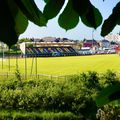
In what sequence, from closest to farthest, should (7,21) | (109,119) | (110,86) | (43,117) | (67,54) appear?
(7,21) < (110,86) < (109,119) < (43,117) < (67,54)

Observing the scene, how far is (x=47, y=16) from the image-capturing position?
64cm

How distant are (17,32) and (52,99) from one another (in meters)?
10.5

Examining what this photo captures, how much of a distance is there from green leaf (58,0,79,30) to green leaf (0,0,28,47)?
0.33 feet

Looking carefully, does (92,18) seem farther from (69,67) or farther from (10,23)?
(69,67)

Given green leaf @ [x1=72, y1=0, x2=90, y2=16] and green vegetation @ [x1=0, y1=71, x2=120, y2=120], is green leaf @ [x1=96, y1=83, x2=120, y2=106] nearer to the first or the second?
green leaf @ [x1=72, y1=0, x2=90, y2=16]

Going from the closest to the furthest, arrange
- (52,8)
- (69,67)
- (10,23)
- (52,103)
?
1. (10,23)
2. (52,8)
3. (52,103)
4. (69,67)

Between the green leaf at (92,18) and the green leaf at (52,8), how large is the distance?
5 centimetres

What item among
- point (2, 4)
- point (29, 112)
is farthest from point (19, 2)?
point (29, 112)

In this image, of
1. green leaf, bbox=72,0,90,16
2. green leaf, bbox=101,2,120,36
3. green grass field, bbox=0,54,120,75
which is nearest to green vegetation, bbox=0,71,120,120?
green leaf, bbox=101,2,120,36

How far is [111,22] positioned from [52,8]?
13 cm

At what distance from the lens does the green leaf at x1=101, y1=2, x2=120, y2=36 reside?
71 centimetres

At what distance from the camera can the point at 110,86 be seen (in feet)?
2.25

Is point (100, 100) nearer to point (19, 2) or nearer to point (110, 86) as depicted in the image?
point (110, 86)

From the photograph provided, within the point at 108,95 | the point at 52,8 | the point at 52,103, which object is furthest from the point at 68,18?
the point at 52,103
